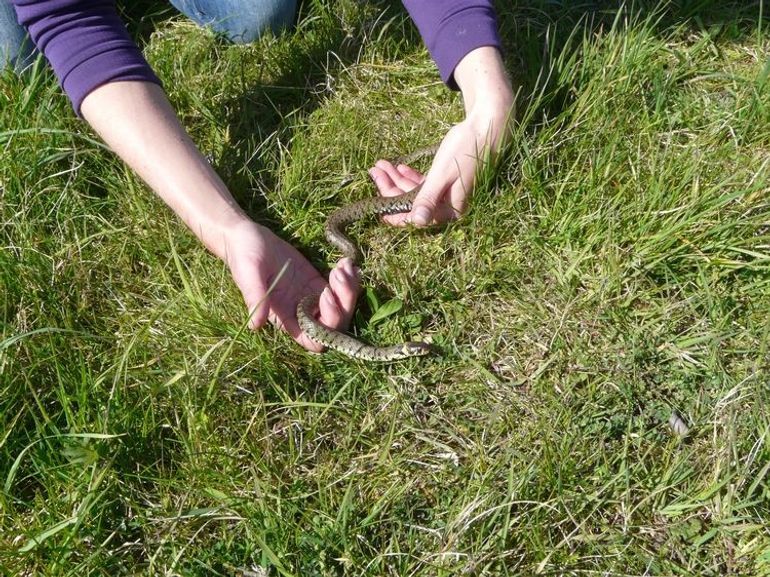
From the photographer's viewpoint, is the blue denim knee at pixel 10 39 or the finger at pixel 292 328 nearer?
the finger at pixel 292 328

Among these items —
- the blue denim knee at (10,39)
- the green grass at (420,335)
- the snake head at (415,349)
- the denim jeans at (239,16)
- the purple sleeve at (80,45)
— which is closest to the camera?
the green grass at (420,335)

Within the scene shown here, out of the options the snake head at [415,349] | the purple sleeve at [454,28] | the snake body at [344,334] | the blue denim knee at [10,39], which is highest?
the blue denim knee at [10,39]

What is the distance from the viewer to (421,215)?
3205 millimetres

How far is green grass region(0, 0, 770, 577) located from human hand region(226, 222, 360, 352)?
3.5 inches

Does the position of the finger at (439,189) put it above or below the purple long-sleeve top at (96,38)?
below

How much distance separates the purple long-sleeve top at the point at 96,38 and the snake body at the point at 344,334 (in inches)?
26.4

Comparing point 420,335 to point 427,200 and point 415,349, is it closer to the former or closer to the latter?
point 415,349

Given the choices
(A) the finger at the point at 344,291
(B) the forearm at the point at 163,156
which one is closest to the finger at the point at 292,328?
(A) the finger at the point at 344,291

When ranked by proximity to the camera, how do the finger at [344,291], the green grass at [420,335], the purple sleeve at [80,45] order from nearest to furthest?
the green grass at [420,335] → the finger at [344,291] → the purple sleeve at [80,45]

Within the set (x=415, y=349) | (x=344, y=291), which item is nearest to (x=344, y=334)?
(x=344, y=291)

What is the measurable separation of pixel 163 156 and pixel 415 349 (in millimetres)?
1321

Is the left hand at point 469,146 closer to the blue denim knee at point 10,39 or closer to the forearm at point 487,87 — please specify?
the forearm at point 487,87

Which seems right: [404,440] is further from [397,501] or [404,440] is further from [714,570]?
[714,570]

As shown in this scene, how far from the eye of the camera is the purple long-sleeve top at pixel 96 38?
10.5ft
